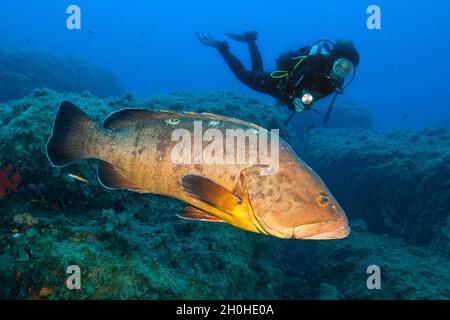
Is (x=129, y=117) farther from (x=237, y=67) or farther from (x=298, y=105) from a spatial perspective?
Result: (x=237, y=67)

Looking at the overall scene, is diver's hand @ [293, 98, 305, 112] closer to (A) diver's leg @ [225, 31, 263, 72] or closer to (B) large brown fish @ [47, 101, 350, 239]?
(A) diver's leg @ [225, 31, 263, 72]

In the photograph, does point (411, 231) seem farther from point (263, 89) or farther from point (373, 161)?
point (263, 89)

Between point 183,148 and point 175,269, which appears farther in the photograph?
point 175,269

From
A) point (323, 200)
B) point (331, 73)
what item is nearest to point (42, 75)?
point (331, 73)

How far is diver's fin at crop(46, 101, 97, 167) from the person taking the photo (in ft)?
8.73

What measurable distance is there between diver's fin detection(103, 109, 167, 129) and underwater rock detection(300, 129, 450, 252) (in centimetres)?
631

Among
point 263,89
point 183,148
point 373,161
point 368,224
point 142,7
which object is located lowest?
point 368,224

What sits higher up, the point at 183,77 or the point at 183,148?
the point at 183,77

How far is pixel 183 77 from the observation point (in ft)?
373

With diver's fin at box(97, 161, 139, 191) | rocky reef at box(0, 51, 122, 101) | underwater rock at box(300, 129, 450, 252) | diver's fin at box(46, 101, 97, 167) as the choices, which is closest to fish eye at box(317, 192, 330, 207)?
diver's fin at box(97, 161, 139, 191)

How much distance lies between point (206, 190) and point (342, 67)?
14.3ft

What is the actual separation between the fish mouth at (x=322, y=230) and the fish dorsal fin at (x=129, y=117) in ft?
4.87


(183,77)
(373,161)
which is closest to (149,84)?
(183,77)
